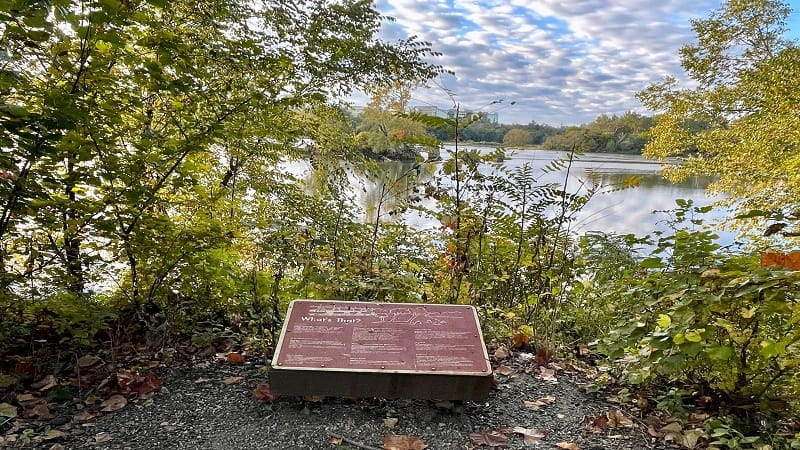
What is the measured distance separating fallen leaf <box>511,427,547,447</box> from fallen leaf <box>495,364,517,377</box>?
0.65 meters

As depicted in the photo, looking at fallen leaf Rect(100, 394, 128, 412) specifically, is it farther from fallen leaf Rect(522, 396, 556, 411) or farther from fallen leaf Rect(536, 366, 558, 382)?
fallen leaf Rect(536, 366, 558, 382)

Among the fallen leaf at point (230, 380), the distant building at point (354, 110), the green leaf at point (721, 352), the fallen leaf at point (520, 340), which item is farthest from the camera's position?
the distant building at point (354, 110)

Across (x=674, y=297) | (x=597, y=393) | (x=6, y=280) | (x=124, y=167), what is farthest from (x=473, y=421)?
(x=6, y=280)

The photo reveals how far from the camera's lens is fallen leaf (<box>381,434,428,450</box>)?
225cm

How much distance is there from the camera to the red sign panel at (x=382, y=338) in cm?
248

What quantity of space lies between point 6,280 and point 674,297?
11.6 feet

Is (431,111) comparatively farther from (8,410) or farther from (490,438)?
(8,410)

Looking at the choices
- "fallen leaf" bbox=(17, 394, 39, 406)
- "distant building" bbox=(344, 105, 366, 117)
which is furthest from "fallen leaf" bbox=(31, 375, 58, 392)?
"distant building" bbox=(344, 105, 366, 117)

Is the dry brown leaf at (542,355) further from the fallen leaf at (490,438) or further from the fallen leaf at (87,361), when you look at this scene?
the fallen leaf at (87,361)

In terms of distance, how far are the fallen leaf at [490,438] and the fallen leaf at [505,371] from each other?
0.72 meters

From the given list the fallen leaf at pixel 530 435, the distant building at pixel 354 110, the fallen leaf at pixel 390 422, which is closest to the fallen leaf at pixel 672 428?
the fallen leaf at pixel 530 435

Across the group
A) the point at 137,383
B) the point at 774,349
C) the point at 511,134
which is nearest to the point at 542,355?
the point at 774,349

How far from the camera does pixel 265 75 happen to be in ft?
11.7

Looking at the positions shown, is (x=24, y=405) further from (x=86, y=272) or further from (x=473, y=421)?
(x=473, y=421)
